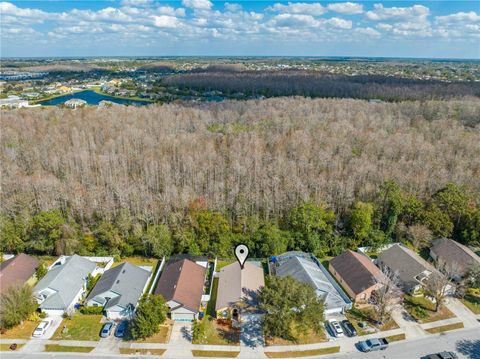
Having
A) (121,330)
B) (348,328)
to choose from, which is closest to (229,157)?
(121,330)

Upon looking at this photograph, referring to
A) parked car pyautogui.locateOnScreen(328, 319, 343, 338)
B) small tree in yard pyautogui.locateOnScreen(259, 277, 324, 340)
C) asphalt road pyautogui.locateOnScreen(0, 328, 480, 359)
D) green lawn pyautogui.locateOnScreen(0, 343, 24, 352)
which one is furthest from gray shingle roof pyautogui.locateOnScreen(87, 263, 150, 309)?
parked car pyautogui.locateOnScreen(328, 319, 343, 338)

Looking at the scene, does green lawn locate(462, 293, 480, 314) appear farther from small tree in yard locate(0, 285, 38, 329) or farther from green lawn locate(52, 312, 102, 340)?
small tree in yard locate(0, 285, 38, 329)

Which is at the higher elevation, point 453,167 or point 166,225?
point 453,167

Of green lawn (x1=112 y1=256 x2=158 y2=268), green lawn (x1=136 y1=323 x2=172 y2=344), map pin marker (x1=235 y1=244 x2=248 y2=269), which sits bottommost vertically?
green lawn (x1=136 y1=323 x2=172 y2=344)

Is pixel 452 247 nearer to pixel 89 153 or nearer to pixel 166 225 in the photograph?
pixel 166 225

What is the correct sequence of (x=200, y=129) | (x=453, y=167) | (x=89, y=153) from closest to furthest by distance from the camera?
(x=453, y=167), (x=89, y=153), (x=200, y=129)

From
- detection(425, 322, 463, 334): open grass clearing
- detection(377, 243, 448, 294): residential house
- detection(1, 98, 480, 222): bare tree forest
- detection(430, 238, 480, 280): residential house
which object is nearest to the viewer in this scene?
detection(425, 322, 463, 334): open grass clearing

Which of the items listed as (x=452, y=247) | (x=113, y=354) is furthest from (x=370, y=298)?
(x=113, y=354)
